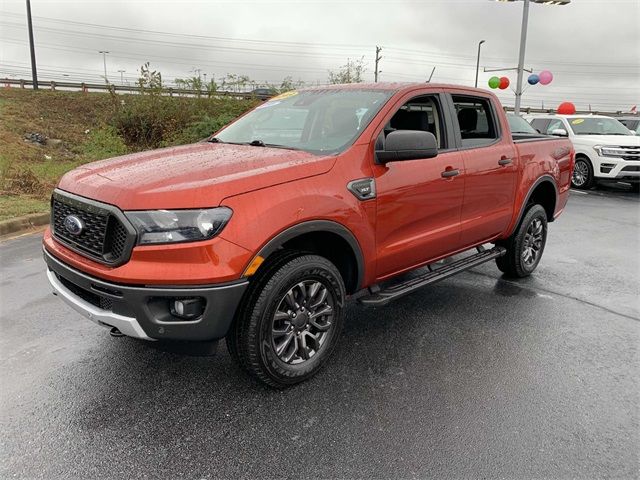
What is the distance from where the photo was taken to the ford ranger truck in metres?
2.53

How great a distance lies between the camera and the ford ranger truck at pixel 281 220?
8.29ft

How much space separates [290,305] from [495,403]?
133cm

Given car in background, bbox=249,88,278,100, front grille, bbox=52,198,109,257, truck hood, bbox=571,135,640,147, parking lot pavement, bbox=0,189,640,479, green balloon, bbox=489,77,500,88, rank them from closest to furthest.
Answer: parking lot pavement, bbox=0,189,640,479 → front grille, bbox=52,198,109,257 → truck hood, bbox=571,135,640,147 → car in background, bbox=249,88,278,100 → green balloon, bbox=489,77,500,88

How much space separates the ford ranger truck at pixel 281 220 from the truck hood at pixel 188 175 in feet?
0.03

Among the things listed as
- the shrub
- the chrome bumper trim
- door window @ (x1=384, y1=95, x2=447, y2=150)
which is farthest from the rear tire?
the shrub

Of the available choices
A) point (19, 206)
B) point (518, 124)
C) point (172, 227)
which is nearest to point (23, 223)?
point (19, 206)

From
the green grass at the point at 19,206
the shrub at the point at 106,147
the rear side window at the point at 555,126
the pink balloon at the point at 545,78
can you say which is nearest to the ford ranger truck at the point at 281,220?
the green grass at the point at 19,206

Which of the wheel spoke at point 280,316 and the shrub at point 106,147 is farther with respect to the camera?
the shrub at point 106,147

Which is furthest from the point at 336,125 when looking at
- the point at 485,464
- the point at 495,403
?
the point at 485,464

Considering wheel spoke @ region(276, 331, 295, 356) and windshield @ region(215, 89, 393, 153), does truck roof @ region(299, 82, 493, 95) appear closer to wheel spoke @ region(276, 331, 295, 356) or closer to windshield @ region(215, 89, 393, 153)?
windshield @ region(215, 89, 393, 153)

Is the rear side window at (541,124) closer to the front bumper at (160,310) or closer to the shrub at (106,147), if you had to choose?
the shrub at (106,147)

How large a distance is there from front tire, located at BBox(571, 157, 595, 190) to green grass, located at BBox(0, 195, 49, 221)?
11601mm

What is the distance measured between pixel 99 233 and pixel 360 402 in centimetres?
175

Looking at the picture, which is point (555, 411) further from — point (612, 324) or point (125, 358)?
point (125, 358)
